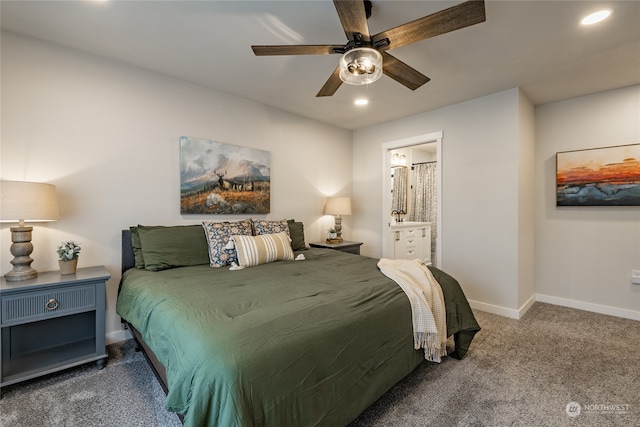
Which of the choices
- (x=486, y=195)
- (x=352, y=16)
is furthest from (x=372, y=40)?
(x=486, y=195)

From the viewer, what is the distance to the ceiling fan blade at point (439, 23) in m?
1.45

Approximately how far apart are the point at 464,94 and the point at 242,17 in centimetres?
257

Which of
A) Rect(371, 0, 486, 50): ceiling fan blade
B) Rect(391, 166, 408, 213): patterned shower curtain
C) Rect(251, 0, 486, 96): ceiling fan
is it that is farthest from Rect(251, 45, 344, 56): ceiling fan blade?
Rect(391, 166, 408, 213): patterned shower curtain

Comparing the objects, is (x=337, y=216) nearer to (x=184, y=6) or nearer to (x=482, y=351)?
(x=482, y=351)

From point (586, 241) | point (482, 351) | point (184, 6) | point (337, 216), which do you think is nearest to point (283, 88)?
point (184, 6)

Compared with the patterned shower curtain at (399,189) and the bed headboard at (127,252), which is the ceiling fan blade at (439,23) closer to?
the bed headboard at (127,252)

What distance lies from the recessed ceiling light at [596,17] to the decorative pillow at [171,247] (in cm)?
342

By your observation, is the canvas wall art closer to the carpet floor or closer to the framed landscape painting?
the carpet floor

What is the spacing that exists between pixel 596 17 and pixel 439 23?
1.38 metres

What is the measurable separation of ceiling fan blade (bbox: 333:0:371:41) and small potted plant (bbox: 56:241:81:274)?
97.5 inches

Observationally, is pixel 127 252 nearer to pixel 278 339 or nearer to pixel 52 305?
pixel 52 305

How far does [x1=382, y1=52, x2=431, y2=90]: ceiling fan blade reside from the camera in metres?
2.00

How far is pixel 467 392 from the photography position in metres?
1.88

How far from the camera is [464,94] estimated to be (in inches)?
132
